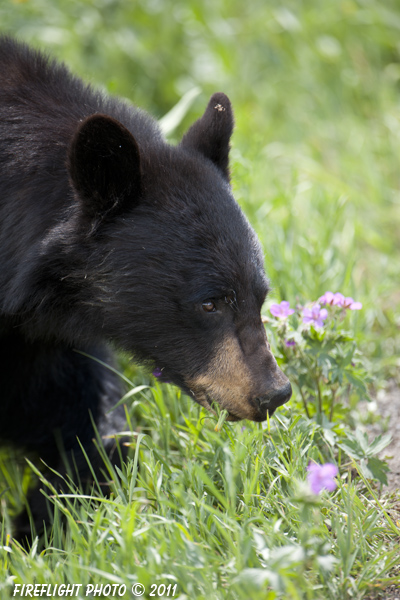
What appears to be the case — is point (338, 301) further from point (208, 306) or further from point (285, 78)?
point (285, 78)

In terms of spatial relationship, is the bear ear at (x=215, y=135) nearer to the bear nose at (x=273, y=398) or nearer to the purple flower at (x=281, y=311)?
the purple flower at (x=281, y=311)

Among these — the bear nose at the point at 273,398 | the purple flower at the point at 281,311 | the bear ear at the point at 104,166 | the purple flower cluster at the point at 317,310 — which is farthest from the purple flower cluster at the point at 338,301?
the bear ear at the point at 104,166

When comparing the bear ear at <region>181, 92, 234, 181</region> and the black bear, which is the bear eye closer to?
the black bear

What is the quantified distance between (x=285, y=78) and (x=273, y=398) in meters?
5.48

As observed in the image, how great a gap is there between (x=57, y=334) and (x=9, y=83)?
106 centimetres

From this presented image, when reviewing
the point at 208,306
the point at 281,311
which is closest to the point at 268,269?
the point at 281,311

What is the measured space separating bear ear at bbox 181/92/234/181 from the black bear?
0.61 feet

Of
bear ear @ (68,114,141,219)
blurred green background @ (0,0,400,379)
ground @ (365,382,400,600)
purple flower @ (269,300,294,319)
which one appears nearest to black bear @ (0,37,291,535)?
bear ear @ (68,114,141,219)

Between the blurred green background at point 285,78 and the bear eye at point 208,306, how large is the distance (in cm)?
231

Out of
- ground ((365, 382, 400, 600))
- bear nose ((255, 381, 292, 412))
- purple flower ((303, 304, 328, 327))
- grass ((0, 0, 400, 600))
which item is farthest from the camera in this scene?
purple flower ((303, 304, 328, 327))

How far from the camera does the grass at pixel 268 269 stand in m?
2.16

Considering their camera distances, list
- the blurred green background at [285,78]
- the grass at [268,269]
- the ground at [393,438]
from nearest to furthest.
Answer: the grass at [268,269] → the ground at [393,438] → the blurred green background at [285,78]

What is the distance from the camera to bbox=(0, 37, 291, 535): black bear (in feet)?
8.50

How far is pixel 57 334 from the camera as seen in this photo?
2.88m
